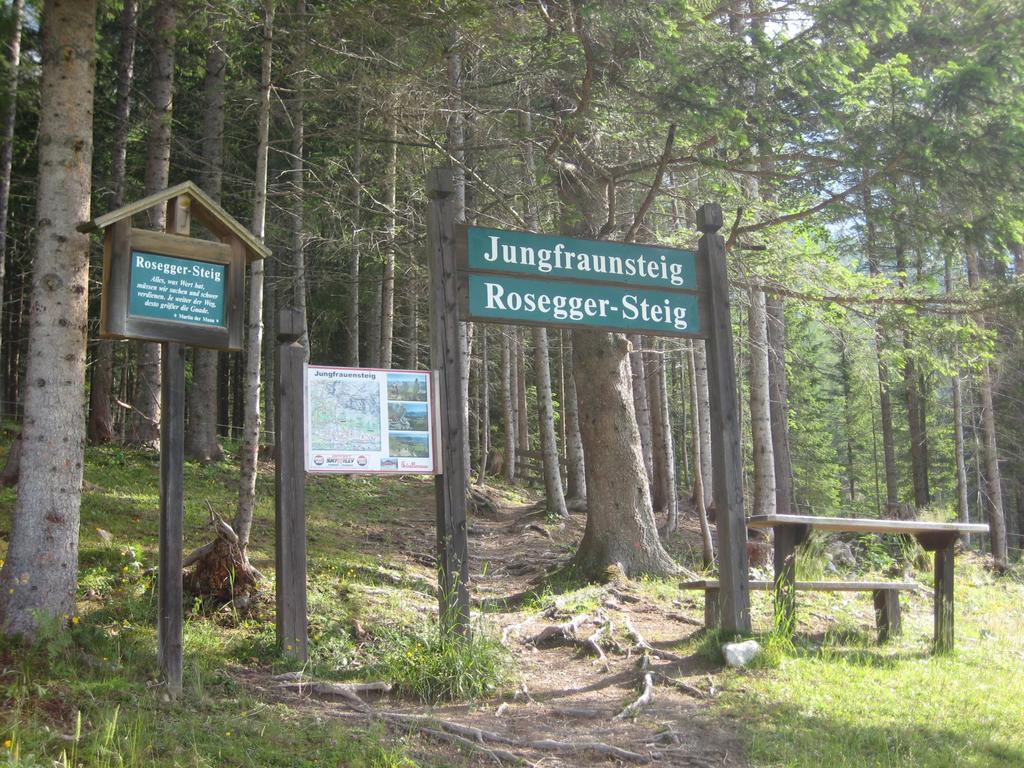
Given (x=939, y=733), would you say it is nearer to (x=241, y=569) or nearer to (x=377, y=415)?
(x=377, y=415)

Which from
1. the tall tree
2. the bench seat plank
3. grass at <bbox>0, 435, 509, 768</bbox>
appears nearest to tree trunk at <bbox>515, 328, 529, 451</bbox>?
the tall tree

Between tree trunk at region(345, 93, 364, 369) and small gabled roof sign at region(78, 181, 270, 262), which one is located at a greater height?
tree trunk at region(345, 93, 364, 369)

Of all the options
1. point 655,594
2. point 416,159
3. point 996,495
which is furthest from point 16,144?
point 996,495

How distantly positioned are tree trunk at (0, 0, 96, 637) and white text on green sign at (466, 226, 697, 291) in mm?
2743

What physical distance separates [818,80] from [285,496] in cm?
628

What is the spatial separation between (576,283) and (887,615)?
4095 millimetres

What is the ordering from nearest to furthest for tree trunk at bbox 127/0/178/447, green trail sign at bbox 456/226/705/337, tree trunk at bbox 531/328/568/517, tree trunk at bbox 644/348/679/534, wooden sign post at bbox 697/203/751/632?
green trail sign at bbox 456/226/705/337, wooden sign post at bbox 697/203/751/632, tree trunk at bbox 127/0/178/447, tree trunk at bbox 531/328/568/517, tree trunk at bbox 644/348/679/534

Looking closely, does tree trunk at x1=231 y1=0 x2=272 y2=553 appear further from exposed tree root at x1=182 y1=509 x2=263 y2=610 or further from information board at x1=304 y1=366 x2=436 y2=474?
information board at x1=304 y1=366 x2=436 y2=474

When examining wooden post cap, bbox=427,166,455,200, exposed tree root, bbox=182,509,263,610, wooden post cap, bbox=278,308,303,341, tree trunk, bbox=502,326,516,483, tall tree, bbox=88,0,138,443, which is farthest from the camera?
tree trunk, bbox=502,326,516,483

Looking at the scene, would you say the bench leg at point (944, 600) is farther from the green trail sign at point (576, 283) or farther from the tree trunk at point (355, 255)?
the tree trunk at point (355, 255)

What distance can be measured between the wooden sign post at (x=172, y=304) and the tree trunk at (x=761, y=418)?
863cm

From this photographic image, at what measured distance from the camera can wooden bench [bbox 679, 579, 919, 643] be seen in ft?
23.9

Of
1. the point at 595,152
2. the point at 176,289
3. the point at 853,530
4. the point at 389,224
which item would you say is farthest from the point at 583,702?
the point at 389,224

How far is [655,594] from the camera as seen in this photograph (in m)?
9.39
